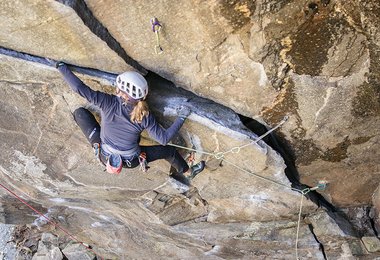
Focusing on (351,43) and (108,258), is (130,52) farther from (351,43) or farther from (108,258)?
(108,258)

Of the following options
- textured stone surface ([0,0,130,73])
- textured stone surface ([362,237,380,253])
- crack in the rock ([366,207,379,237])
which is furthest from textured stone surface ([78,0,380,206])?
textured stone surface ([362,237,380,253])

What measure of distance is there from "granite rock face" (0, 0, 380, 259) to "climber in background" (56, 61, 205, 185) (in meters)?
0.23

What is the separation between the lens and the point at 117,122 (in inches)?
171

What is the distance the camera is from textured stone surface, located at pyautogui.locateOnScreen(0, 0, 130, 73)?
373 cm

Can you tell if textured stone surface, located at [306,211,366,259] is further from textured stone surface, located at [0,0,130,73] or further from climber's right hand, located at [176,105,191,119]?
textured stone surface, located at [0,0,130,73]

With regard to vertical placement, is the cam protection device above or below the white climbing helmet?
below

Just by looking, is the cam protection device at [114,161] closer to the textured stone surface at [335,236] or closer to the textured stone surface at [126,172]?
the textured stone surface at [126,172]

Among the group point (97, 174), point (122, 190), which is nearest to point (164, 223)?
point (122, 190)

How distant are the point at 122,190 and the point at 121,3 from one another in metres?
3.29

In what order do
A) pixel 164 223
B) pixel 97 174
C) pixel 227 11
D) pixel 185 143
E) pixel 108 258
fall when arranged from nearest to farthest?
pixel 227 11 → pixel 185 143 → pixel 97 174 → pixel 164 223 → pixel 108 258

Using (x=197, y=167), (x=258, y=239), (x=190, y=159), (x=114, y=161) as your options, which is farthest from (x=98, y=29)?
(x=258, y=239)

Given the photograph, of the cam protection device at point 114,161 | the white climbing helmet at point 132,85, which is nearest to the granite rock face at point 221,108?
the white climbing helmet at point 132,85

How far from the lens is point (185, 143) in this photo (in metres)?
5.16

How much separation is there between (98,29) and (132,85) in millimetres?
674
